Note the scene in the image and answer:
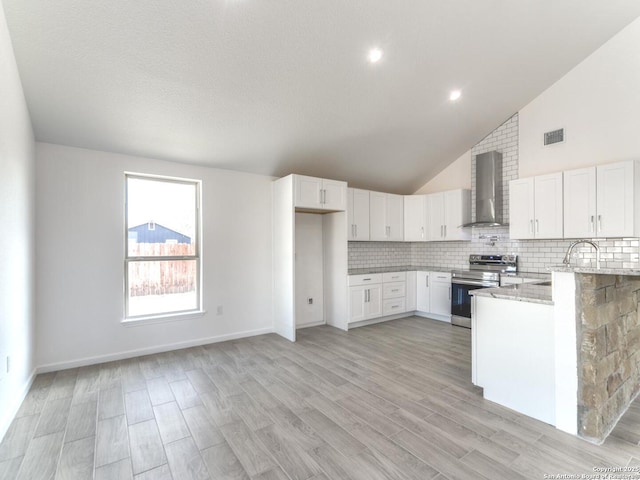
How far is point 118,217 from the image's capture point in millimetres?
3807

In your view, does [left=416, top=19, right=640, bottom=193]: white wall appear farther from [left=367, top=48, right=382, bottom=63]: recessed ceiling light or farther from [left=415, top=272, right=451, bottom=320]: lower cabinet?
[left=367, top=48, right=382, bottom=63]: recessed ceiling light

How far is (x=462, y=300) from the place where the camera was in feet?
16.8

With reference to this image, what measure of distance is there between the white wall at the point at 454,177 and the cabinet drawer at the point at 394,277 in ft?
5.91

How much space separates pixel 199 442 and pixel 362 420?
1.17 meters

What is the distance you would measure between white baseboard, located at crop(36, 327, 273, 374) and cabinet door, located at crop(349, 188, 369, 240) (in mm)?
2118

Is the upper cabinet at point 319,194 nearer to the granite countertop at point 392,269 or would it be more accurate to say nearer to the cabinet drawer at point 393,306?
the granite countertop at point 392,269

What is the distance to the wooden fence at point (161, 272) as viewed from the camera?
397 centimetres

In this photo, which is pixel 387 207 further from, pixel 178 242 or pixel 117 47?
pixel 117 47

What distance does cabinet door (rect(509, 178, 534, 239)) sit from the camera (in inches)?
181

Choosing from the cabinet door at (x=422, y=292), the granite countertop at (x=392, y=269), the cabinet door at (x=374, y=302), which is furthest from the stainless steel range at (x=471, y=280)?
the cabinet door at (x=374, y=302)

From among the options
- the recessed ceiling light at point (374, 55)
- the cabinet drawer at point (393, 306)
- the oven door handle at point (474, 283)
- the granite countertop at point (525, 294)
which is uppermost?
the recessed ceiling light at point (374, 55)

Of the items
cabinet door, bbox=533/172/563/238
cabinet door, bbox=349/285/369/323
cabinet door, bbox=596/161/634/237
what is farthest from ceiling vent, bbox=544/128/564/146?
cabinet door, bbox=349/285/369/323

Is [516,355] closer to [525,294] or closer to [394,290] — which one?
[525,294]

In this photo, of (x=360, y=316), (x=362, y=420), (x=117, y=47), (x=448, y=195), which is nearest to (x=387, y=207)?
(x=448, y=195)
